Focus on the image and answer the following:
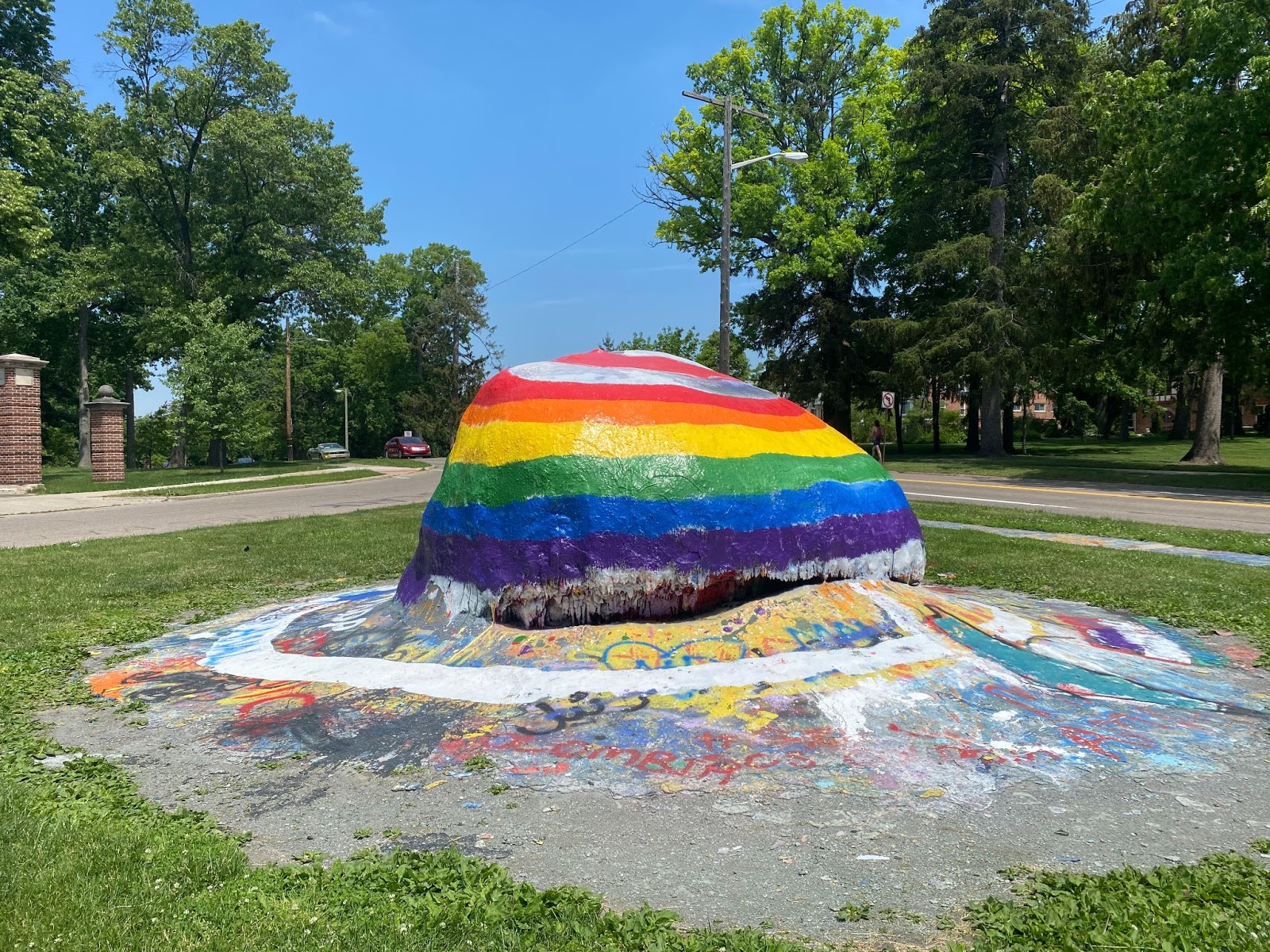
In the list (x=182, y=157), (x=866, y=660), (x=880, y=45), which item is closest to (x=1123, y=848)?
(x=866, y=660)

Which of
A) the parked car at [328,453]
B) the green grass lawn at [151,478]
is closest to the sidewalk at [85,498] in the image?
the green grass lawn at [151,478]

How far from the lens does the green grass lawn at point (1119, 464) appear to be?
21875 mm

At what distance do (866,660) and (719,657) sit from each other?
96 centimetres

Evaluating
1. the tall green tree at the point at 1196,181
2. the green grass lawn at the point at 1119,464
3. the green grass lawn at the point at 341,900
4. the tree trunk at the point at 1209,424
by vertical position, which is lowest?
the green grass lawn at the point at 341,900

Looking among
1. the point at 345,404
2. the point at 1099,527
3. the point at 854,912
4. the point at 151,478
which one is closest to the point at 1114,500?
the point at 1099,527

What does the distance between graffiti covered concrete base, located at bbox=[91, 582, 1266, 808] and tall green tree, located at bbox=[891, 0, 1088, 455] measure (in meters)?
26.3

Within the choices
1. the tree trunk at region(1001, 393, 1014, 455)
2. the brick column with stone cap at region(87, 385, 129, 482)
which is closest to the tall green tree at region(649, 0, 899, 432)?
the tree trunk at region(1001, 393, 1014, 455)

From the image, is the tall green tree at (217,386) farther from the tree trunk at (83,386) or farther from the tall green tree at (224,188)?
the tree trunk at (83,386)

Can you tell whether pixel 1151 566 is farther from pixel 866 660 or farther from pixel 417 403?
A: pixel 417 403

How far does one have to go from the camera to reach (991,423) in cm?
3328

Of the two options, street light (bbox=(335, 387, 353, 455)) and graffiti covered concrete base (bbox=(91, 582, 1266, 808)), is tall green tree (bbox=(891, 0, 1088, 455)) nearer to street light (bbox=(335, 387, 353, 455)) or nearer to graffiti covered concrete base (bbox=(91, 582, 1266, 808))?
graffiti covered concrete base (bbox=(91, 582, 1266, 808))

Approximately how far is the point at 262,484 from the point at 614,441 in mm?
23037

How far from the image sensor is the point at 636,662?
5.38 meters

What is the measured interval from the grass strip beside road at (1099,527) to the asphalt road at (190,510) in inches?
414
